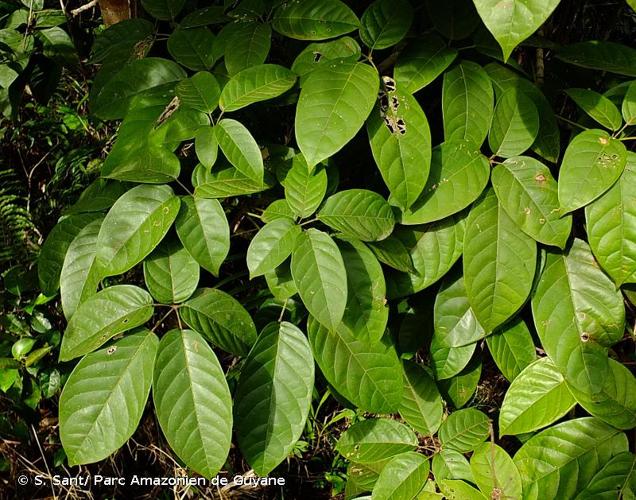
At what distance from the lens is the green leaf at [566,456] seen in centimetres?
117

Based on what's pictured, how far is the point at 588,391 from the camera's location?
1.12 meters

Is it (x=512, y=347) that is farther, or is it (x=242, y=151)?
(x=512, y=347)

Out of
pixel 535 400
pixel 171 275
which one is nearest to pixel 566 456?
pixel 535 400

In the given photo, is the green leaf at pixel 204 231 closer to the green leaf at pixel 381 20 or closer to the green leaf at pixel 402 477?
the green leaf at pixel 381 20

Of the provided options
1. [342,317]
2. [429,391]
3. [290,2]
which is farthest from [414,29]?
[429,391]

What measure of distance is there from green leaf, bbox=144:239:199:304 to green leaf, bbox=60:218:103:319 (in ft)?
0.47

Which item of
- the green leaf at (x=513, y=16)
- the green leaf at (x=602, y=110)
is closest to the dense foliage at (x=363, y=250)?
the green leaf at (x=602, y=110)

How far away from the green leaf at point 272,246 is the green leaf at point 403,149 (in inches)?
7.3

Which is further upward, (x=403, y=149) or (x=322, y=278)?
(x=403, y=149)

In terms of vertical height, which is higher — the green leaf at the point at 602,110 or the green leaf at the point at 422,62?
the green leaf at the point at 422,62

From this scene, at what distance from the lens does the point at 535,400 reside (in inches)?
47.6

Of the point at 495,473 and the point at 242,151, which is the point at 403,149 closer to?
the point at 242,151

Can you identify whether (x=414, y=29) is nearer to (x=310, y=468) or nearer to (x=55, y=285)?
(x=55, y=285)

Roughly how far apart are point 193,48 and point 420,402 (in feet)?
2.89
